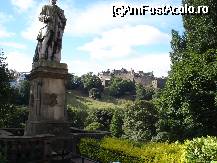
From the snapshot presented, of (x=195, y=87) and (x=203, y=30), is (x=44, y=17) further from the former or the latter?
(x=203, y=30)

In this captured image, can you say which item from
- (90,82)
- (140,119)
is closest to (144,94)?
(90,82)

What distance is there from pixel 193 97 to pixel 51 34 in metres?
14.3

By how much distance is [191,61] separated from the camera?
2975 centimetres

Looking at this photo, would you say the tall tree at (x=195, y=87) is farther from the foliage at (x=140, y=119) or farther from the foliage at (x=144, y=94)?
the foliage at (x=144, y=94)

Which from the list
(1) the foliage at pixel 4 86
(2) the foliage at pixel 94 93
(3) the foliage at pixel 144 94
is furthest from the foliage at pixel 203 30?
(2) the foliage at pixel 94 93

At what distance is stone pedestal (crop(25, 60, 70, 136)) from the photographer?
1605cm

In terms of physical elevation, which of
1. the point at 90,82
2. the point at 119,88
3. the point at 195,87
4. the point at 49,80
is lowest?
the point at 49,80

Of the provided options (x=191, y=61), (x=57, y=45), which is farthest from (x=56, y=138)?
(x=191, y=61)

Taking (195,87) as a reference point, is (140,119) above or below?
below

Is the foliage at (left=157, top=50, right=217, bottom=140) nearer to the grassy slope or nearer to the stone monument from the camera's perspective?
the stone monument

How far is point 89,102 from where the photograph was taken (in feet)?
368

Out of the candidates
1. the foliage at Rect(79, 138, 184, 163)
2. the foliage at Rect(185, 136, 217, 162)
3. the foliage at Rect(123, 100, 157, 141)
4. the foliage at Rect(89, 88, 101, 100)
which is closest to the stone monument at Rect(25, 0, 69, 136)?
the foliage at Rect(79, 138, 184, 163)

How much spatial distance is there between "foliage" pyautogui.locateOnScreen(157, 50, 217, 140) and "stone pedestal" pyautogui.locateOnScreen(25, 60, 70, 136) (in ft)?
43.6

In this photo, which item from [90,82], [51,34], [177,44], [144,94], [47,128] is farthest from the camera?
[90,82]
